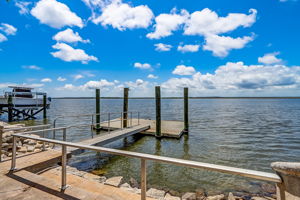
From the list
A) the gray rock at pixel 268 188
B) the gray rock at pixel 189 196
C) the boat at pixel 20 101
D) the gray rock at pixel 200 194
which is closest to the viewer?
the gray rock at pixel 189 196

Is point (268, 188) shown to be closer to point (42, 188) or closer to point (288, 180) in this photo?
point (288, 180)

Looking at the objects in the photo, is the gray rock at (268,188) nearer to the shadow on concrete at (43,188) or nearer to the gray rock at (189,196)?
the gray rock at (189,196)

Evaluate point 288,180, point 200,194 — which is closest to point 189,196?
point 200,194

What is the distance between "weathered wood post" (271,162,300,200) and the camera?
4.32 feet

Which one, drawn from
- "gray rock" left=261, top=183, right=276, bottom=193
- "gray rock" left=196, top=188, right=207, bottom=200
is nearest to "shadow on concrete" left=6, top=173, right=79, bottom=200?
"gray rock" left=196, top=188, right=207, bottom=200

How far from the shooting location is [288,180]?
1.38m

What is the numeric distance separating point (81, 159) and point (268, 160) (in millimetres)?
8918

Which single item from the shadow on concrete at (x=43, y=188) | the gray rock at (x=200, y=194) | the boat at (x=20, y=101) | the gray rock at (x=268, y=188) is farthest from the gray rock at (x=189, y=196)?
the boat at (x=20, y=101)

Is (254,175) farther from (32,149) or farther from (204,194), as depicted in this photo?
(32,149)

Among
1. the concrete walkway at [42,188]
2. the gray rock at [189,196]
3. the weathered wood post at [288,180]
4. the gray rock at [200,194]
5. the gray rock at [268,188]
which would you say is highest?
the weathered wood post at [288,180]

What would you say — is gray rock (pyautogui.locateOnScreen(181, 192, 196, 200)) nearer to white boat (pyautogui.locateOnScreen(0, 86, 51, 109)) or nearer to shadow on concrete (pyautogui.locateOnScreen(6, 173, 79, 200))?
shadow on concrete (pyautogui.locateOnScreen(6, 173, 79, 200))

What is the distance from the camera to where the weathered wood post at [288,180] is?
1.32 m

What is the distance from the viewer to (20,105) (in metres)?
20.4

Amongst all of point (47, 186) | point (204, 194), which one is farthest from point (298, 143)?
point (47, 186)
